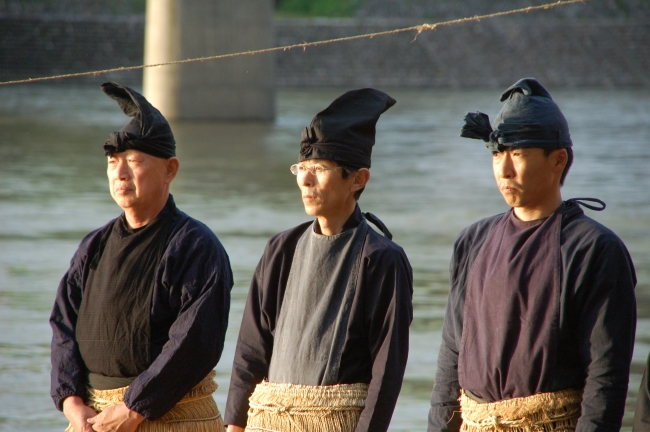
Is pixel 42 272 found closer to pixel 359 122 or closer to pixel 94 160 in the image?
pixel 359 122

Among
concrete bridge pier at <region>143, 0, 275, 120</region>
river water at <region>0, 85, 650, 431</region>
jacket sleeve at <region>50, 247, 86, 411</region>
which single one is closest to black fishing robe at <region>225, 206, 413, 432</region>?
jacket sleeve at <region>50, 247, 86, 411</region>

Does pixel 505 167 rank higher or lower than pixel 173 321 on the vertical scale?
higher

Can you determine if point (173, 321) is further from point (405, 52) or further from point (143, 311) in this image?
point (405, 52)

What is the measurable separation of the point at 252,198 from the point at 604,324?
10155 millimetres

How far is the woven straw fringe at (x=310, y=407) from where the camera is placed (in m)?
3.09

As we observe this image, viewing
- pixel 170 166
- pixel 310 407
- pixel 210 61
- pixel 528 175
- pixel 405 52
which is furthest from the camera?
pixel 405 52

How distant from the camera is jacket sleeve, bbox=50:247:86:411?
11.0 ft

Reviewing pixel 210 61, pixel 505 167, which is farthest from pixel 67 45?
pixel 505 167

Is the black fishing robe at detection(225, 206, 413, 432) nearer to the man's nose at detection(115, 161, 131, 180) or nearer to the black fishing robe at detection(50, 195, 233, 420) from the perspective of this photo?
the black fishing robe at detection(50, 195, 233, 420)

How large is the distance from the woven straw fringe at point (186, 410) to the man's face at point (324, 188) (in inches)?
27.8

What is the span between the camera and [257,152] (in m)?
17.9

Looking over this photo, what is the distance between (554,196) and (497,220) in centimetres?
22

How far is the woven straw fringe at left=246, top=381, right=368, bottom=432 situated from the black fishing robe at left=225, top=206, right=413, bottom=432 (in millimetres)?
48

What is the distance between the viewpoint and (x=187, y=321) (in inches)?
127
